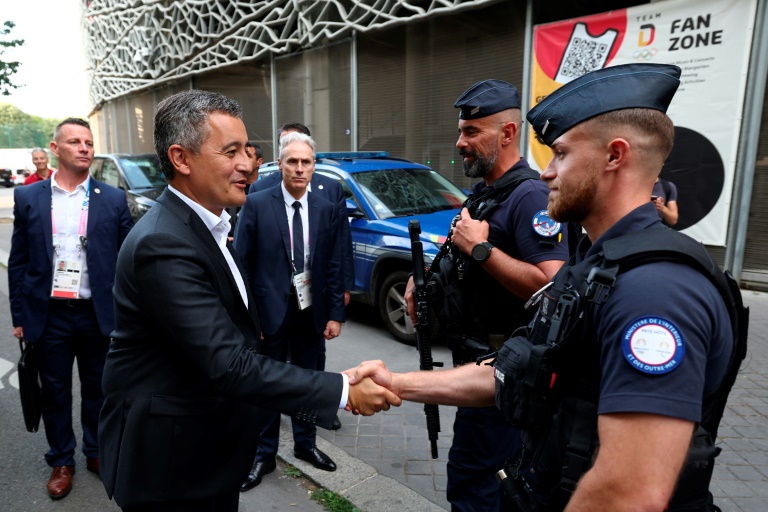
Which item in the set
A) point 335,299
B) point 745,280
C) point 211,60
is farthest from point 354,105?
point 335,299

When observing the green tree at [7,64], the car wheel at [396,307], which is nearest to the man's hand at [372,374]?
the car wheel at [396,307]

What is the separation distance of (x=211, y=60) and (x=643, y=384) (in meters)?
17.1

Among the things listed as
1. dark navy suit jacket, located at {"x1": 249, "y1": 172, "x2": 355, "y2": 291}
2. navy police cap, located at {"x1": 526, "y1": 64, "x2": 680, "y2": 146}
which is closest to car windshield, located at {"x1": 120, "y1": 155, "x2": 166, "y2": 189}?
dark navy suit jacket, located at {"x1": 249, "y1": 172, "x2": 355, "y2": 291}

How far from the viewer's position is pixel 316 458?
10.9ft

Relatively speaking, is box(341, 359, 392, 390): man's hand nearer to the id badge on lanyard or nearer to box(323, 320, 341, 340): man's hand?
box(323, 320, 341, 340): man's hand

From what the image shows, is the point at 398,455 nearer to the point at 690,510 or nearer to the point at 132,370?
the point at 132,370

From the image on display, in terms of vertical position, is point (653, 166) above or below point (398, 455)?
above

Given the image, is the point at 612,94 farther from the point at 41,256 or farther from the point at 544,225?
the point at 41,256

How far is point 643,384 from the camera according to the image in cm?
104

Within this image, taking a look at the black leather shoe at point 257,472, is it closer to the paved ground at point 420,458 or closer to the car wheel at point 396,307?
the paved ground at point 420,458

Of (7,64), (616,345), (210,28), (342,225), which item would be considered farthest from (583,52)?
(7,64)

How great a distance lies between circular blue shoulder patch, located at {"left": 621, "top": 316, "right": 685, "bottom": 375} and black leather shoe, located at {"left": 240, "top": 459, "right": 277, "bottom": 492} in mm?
2588

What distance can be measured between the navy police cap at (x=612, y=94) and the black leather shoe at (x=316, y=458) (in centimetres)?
255

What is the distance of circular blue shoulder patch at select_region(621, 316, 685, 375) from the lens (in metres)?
1.04
